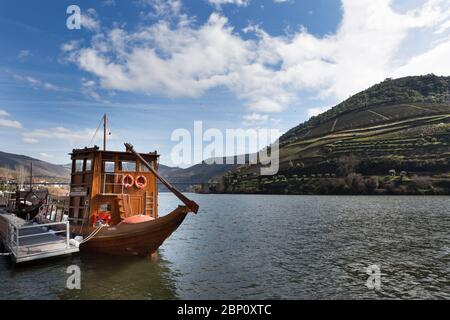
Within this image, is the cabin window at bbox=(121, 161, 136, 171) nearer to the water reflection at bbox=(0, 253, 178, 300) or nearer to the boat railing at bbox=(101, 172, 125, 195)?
the boat railing at bbox=(101, 172, 125, 195)

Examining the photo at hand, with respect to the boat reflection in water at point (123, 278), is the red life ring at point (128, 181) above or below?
above

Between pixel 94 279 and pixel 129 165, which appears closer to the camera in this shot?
pixel 94 279

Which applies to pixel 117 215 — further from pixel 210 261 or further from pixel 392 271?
pixel 392 271

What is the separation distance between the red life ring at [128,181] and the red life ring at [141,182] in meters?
0.39

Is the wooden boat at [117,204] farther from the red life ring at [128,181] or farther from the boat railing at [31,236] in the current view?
the boat railing at [31,236]

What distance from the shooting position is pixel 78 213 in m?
26.1

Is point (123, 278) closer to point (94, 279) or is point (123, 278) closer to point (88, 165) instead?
point (94, 279)

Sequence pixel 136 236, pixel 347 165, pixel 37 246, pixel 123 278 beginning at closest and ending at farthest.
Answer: pixel 123 278 → pixel 136 236 → pixel 37 246 → pixel 347 165

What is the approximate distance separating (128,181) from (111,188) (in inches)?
56.2

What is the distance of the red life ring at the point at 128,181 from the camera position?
25.0 meters

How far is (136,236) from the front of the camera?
2188cm

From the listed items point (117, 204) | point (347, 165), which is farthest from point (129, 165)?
point (347, 165)

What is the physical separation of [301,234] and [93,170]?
74.1 feet

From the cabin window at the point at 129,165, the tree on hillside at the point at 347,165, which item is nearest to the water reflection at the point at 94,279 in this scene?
the cabin window at the point at 129,165
